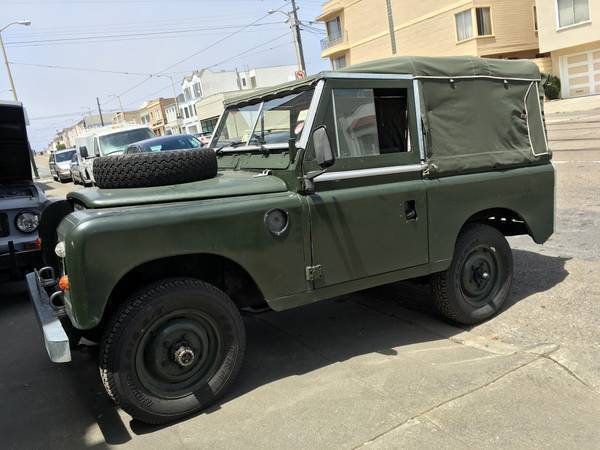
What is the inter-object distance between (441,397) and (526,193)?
2156 mm

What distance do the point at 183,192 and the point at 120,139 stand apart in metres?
15.7

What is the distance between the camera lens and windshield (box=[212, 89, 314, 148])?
3900 mm

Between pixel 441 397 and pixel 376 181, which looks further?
pixel 376 181

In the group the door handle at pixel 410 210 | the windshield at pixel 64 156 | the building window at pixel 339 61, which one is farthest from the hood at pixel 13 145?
the building window at pixel 339 61

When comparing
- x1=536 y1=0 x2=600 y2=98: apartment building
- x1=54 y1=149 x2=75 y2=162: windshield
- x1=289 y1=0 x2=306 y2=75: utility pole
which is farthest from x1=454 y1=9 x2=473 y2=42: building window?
x1=54 y1=149 x2=75 y2=162: windshield

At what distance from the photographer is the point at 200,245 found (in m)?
3.17

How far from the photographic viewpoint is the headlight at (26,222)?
586cm

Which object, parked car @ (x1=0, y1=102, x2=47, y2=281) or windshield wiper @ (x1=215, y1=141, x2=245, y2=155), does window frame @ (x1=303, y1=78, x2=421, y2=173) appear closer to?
windshield wiper @ (x1=215, y1=141, x2=245, y2=155)

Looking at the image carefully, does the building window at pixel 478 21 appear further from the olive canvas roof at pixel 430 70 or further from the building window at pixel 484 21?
the olive canvas roof at pixel 430 70

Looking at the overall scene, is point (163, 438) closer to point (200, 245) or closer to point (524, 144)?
point (200, 245)

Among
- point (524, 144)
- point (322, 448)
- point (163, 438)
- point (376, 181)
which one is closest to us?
point (322, 448)

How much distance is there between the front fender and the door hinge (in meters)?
0.04

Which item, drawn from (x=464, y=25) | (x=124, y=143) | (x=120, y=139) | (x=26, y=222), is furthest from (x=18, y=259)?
(x=464, y=25)

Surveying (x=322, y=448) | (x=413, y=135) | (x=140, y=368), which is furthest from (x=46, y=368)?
(x=413, y=135)
